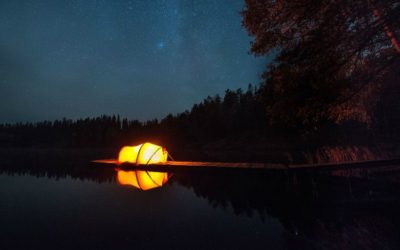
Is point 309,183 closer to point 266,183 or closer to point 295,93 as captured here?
point 266,183

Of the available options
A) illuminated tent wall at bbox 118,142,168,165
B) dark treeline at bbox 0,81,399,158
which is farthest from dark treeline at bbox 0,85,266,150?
illuminated tent wall at bbox 118,142,168,165

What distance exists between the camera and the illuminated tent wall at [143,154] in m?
18.1

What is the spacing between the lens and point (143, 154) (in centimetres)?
1831

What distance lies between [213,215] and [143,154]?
11.2 m

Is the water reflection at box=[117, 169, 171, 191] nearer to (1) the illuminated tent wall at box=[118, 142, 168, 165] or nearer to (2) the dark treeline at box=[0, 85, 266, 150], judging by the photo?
(1) the illuminated tent wall at box=[118, 142, 168, 165]

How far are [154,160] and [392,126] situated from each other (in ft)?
99.2

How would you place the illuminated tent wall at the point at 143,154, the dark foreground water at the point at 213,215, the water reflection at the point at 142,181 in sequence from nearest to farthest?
the dark foreground water at the point at 213,215 → the water reflection at the point at 142,181 → the illuminated tent wall at the point at 143,154

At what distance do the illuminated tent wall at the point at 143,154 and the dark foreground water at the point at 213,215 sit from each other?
4918 mm

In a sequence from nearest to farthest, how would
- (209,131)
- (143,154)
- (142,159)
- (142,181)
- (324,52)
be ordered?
1. (324,52)
2. (142,181)
3. (142,159)
4. (143,154)
5. (209,131)

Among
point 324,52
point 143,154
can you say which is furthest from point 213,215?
point 143,154

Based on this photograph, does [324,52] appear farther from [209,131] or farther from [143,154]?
[209,131]

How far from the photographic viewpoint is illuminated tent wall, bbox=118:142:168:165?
1814cm

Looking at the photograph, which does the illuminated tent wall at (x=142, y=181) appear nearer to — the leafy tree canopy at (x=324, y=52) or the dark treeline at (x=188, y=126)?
the leafy tree canopy at (x=324, y=52)

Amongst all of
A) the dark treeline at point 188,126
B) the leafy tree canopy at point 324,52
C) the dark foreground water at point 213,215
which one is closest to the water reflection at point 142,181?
the dark foreground water at point 213,215
